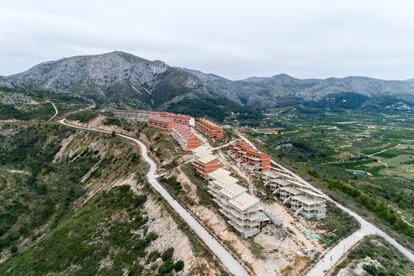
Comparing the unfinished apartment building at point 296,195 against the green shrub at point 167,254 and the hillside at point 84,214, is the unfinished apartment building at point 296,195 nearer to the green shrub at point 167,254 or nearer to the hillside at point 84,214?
the hillside at point 84,214

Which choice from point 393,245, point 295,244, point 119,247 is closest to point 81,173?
point 119,247

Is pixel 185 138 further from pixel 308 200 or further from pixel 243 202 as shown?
pixel 243 202

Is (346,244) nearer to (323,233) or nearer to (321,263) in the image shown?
(323,233)

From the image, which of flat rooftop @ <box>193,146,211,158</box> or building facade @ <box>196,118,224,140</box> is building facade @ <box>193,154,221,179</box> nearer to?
flat rooftop @ <box>193,146,211,158</box>

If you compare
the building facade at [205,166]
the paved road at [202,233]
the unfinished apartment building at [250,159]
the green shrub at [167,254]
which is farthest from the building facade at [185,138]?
the green shrub at [167,254]

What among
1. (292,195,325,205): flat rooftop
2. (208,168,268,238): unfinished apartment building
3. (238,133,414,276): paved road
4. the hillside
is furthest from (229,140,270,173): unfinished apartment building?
the hillside
